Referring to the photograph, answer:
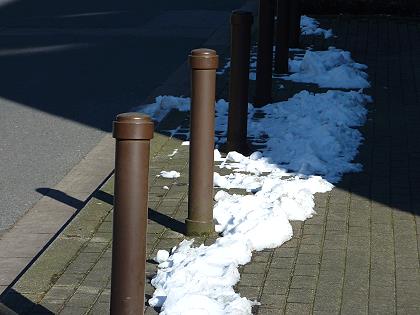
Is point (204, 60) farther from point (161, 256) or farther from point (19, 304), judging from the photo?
point (19, 304)

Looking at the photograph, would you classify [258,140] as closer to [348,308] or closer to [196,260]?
[196,260]

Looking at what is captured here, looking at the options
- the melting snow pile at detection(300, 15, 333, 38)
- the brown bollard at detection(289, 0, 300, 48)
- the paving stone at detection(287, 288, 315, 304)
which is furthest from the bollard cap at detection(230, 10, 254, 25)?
the melting snow pile at detection(300, 15, 333, 38)

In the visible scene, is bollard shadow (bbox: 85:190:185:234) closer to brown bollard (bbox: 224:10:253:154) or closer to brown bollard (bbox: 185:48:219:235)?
brown bollard (bbox: 185:48:219:235)

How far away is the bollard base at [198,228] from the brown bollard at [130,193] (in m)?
1.90

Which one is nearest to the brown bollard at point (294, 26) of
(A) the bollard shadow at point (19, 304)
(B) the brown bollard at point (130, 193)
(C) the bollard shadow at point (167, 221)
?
(C) the bollard shadow at point (167, 221)

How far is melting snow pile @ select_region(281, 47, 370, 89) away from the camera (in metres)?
10.9

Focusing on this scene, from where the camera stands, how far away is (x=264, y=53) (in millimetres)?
9930

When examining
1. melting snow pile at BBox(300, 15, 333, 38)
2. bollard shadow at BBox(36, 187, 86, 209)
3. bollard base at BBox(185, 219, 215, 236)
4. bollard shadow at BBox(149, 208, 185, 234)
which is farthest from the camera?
melting snow pile at BBox(300, 15, 333, 38)

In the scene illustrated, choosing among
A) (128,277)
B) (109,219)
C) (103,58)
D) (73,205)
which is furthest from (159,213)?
(103,58)

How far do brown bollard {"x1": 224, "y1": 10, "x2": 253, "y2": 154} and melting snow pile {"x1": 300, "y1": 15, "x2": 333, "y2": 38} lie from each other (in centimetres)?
650

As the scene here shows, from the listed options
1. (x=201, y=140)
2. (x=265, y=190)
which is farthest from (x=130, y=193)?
(x=265, y=190)

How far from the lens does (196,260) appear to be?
5645 mm

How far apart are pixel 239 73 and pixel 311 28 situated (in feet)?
23.8

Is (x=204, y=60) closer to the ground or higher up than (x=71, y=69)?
higher up
